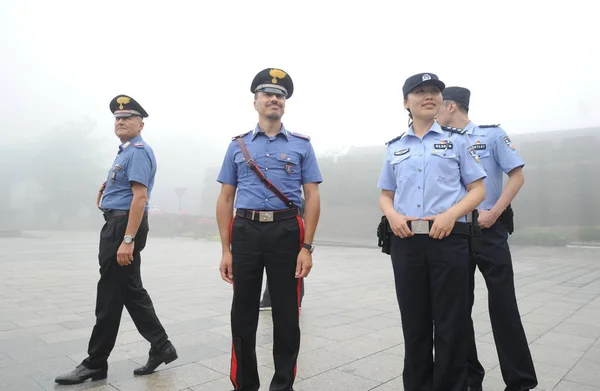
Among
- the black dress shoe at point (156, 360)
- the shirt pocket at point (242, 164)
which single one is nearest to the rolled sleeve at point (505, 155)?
the shirt pocket at point (242, 164)

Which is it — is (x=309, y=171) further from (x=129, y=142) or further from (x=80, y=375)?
(x=80, y=375)

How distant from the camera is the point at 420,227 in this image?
6.93 ft

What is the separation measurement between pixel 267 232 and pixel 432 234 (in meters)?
0.88

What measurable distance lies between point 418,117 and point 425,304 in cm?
98

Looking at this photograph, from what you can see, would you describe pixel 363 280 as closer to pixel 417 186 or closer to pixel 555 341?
pixel 555 341

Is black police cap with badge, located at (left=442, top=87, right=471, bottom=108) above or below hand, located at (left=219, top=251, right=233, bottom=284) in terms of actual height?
above

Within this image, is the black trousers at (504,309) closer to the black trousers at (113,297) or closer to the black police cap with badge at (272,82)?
the black police cap with badge at (272,82)

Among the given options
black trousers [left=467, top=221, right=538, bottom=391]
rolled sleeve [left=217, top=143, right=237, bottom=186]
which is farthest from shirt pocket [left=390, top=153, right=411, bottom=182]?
rolled sleeve [left=217, top=143, right=237, bottom=186]

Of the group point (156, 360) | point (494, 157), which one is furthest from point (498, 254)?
point (156, 360)

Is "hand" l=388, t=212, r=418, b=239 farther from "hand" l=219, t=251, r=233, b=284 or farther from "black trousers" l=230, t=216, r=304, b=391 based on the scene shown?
"hand" l=219, t=251, r=233, b=284

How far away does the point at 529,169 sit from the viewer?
790 inches

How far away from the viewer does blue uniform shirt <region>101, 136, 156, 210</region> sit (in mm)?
3045

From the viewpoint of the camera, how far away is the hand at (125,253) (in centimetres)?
292

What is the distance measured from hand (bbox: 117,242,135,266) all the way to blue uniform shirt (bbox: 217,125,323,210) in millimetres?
897
